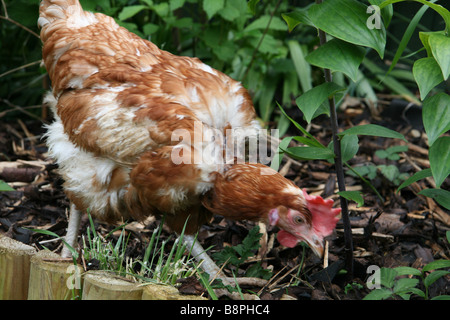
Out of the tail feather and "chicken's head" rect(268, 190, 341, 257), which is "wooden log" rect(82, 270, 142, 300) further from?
the tail feather

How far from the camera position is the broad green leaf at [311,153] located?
2.58m

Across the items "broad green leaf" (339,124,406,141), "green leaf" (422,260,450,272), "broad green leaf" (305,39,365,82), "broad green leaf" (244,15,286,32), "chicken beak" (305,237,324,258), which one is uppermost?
"broad green leaf" (305,39,365,82)

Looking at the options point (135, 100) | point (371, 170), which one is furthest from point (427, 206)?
point (135, 100)

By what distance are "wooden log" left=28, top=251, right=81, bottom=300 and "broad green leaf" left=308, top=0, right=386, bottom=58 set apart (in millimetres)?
1514

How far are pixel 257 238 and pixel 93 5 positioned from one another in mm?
2188

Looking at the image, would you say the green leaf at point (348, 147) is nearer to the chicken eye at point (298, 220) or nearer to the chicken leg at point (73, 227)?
the chicken eye at point (298, 220)

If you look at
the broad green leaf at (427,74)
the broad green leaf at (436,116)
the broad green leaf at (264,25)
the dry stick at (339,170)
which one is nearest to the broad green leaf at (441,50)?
the broad green leaf at (427,74)

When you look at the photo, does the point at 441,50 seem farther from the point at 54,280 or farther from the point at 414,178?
the point at 54,280

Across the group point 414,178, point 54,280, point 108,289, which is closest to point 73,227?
point 54,280

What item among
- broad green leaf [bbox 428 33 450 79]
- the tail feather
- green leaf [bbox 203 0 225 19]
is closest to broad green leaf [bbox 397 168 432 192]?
broad green leaf [bbox 428 33 450 79]

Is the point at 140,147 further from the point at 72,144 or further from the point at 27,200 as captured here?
the point at 27,200

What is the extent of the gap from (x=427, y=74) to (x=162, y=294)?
1.44m

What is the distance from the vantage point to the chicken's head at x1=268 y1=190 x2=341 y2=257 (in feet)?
8.21

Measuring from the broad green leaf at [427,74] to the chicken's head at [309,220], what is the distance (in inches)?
27.3
